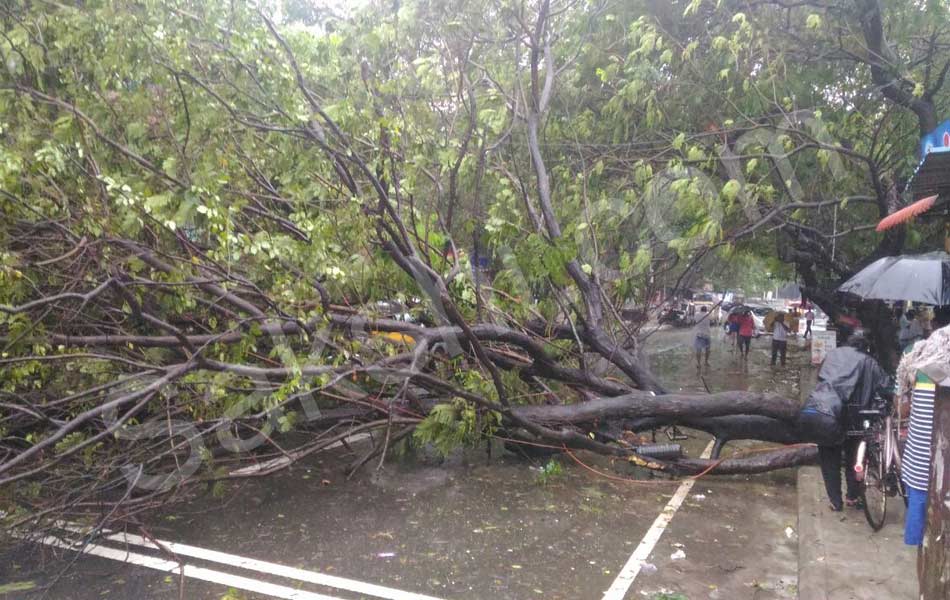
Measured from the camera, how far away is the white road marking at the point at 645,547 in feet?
15.1

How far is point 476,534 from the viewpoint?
5504mm

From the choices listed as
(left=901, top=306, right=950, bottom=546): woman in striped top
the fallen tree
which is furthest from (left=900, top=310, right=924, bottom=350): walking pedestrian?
(left=901, top=306, right=950, bottom=546): woman in striped top

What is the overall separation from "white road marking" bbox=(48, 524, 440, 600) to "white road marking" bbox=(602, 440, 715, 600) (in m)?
1.20

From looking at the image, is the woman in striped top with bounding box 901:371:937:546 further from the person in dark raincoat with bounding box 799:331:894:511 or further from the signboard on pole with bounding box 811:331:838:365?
the signboard on pole with bounding box 811:331:838:365

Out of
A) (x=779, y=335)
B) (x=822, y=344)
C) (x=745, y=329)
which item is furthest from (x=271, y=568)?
(x=745, y=329)

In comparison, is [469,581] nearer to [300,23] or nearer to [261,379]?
[261,379]

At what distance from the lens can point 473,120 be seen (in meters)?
6.07

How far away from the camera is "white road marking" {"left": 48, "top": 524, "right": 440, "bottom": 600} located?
4500mm

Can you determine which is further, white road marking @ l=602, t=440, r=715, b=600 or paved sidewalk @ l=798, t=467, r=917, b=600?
white road marking @ l=602, t=440, r=715, b=600

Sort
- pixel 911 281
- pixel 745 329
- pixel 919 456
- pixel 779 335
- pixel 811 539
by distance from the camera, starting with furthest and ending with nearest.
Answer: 1. pixel 745 329
2. pixel 779 335
3. pixel 911 281
4. pixel 811 539
5. pixel 919 456

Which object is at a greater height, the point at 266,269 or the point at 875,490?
the point at 266,269

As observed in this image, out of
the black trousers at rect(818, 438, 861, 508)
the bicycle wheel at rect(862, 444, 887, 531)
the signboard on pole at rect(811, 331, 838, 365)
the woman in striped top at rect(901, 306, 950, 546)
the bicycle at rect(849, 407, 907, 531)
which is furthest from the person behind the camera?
the signboard on pole at rect(811, 331, 838, 365)

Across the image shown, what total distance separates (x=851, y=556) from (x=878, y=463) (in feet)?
2.94

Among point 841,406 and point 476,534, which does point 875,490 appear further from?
point 476,534
